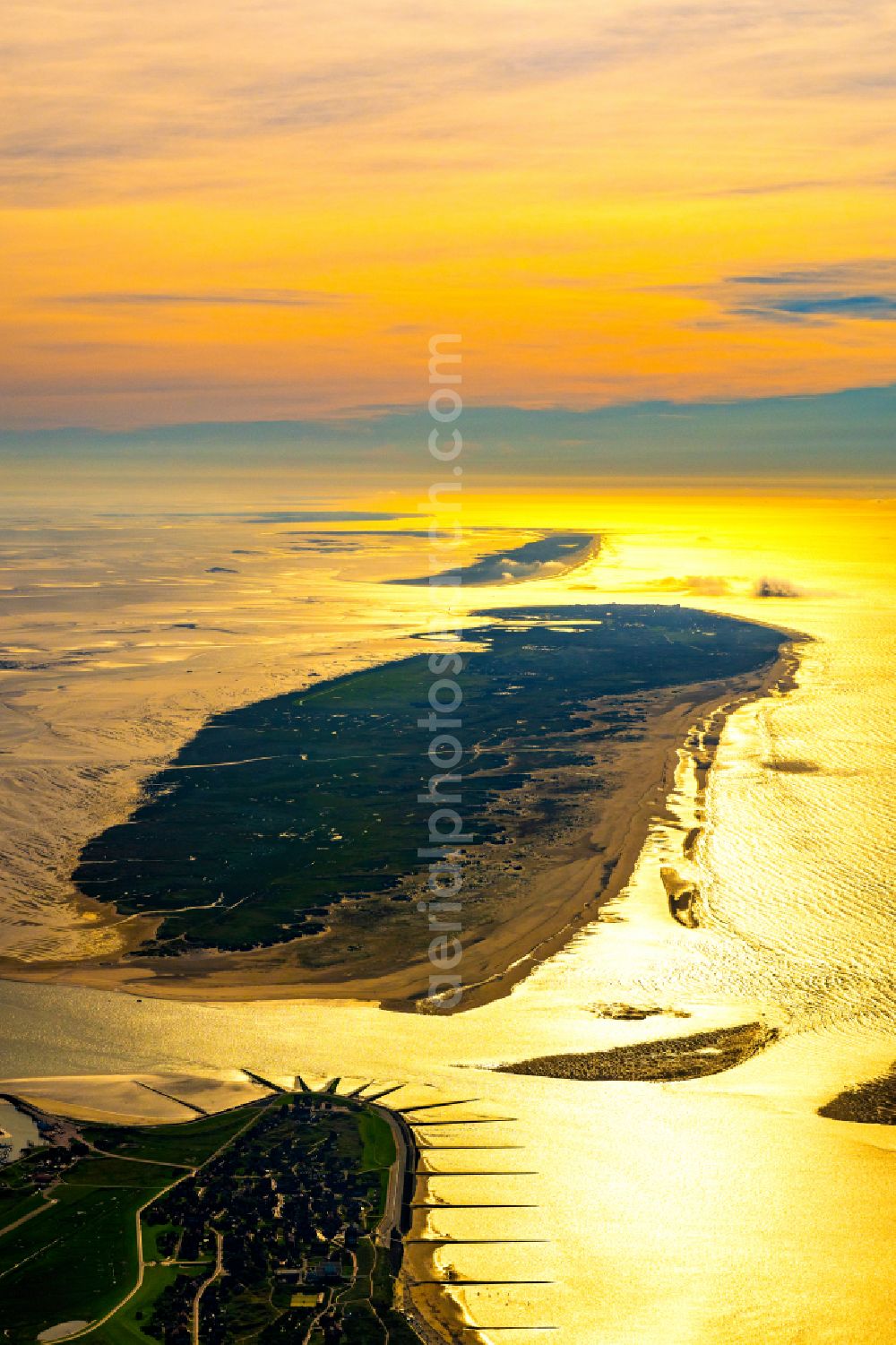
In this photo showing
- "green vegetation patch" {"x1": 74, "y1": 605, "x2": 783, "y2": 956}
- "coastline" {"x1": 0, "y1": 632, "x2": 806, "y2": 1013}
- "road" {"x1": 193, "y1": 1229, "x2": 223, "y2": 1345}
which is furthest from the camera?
"green vegetation patch" {"x1": 74, "y1": 605, "x2": 783, "y2": 956}

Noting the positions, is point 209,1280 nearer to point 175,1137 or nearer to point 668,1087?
point 175,1137

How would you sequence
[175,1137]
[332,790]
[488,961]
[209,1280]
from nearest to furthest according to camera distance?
1. [209,1280]
2. [175,1137]
3. [488,961]
4. [332,790]

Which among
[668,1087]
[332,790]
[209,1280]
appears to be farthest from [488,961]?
[332,790]

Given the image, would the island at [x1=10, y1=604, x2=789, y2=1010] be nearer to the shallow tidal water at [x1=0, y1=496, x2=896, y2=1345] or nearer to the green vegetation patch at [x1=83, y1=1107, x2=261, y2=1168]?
the shallow tidal water at [x1=0, y1=496, x2=896, y2=1345]

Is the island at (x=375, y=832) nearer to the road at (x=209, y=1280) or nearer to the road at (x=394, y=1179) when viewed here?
the road at (x=394, y=1179)

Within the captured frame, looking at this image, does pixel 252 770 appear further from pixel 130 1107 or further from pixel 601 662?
pixel 601 662

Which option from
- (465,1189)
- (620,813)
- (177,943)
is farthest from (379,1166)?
(620,813)

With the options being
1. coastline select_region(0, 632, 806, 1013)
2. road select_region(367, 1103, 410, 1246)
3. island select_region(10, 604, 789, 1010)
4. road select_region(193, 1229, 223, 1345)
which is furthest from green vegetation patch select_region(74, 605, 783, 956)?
road select_region(193, 1229, 223, 1345)
